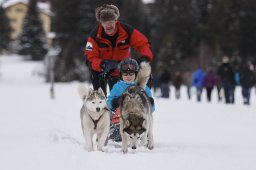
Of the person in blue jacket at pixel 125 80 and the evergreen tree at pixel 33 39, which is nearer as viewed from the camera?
the person in blue jacket at pixel 125 80

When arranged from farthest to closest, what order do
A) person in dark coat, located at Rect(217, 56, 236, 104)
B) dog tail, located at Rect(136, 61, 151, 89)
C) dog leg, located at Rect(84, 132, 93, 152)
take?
1. person in dark coat, located at Rect(217, 56, 236, 104)
2. dog tail, located at Rect(136, 61, 151, 89)
3. dog leg, located at Rect(84, 132, 93, 152)

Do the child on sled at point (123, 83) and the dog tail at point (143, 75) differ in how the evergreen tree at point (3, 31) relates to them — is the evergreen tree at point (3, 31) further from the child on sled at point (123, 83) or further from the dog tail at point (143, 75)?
the dog tail at point (143, 75)

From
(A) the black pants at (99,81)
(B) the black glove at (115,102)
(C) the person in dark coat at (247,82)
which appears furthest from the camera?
(C) the person in dark coat at (247,82)

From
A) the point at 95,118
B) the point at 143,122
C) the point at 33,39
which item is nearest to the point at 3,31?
the point at 33,39

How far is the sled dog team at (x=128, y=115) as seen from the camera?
243 inches

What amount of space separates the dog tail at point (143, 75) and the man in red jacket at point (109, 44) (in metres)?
0.35

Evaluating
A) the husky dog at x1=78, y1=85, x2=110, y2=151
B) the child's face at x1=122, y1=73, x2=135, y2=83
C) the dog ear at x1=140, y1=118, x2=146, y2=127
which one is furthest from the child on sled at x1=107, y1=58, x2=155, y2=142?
the dog ear at x1=140, y1=118, x2=146, y2=127

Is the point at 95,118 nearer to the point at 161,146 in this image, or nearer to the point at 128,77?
the point at 128,77

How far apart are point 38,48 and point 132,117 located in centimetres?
6706

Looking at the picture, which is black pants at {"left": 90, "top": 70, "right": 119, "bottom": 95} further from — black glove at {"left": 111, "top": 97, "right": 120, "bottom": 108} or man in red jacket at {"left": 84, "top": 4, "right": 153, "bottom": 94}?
black glove at {"left": 111, "top": 97, "right": 120, "bottom": 108}

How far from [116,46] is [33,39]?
214ft

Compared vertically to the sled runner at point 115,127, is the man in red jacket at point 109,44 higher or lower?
higher

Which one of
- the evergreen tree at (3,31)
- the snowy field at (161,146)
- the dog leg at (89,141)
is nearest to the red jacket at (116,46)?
the dog leg at (89,141)

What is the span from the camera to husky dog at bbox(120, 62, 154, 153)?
20.2 feet
